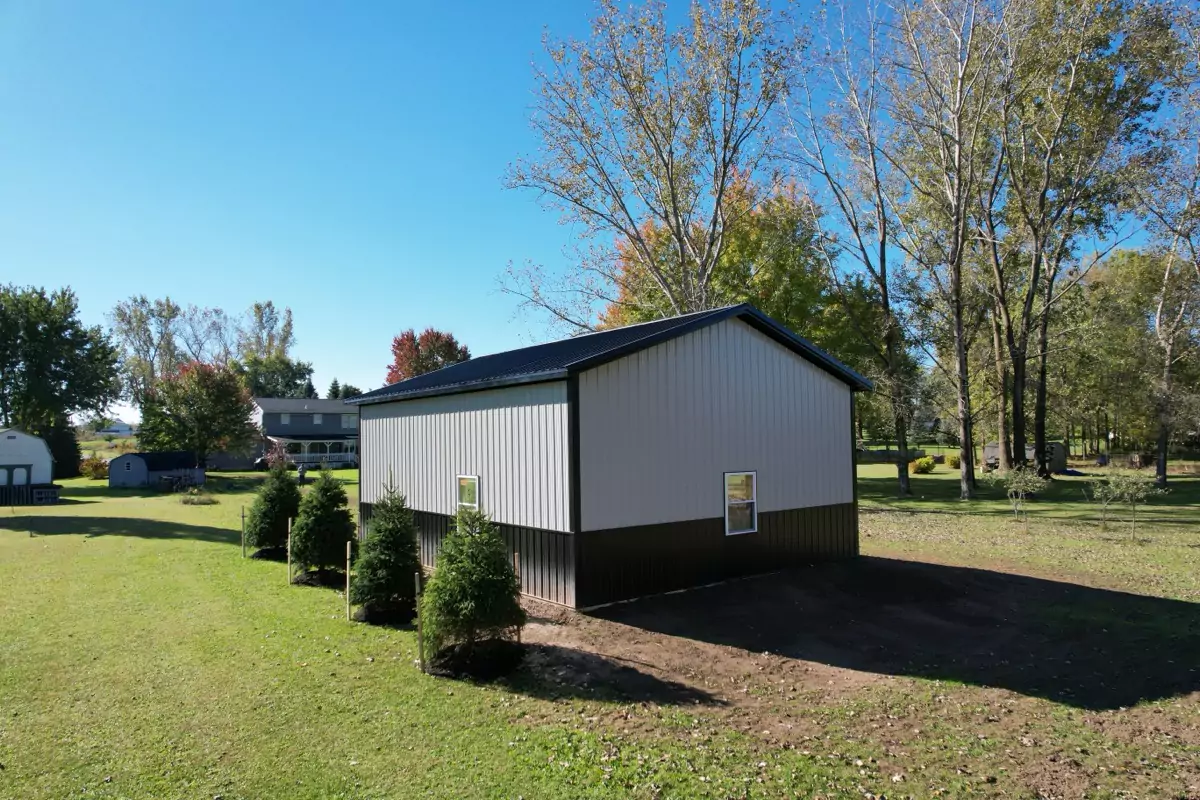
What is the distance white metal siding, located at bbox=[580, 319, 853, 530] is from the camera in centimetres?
1095

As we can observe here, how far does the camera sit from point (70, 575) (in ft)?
45.9

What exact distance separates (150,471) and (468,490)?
35.9 metres

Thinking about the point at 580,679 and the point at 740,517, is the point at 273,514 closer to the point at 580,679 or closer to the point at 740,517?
the point at 740,517

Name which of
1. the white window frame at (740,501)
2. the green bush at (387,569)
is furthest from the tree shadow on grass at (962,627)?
the green bush at (387,569)

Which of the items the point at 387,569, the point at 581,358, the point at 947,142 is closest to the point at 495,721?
the point at 387,569

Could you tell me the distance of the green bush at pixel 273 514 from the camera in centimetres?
1661

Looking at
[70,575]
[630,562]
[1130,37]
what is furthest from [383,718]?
[1130,37]

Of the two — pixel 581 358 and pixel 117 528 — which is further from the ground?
pixel 581 358

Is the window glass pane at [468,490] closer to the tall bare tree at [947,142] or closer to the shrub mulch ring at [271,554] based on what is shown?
the shrub mulch ring at [271,554]

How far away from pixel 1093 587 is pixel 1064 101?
74.4ft

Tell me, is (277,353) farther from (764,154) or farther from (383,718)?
(383,718)

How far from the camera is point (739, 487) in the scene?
12734 millimetres

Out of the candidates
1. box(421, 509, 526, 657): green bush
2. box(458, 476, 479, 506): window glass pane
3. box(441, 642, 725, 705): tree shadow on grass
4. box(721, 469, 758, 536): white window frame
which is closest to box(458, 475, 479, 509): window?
box(458, 476, 479, 506): window glass pane

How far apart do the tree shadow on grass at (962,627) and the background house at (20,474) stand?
3322 centimetres
